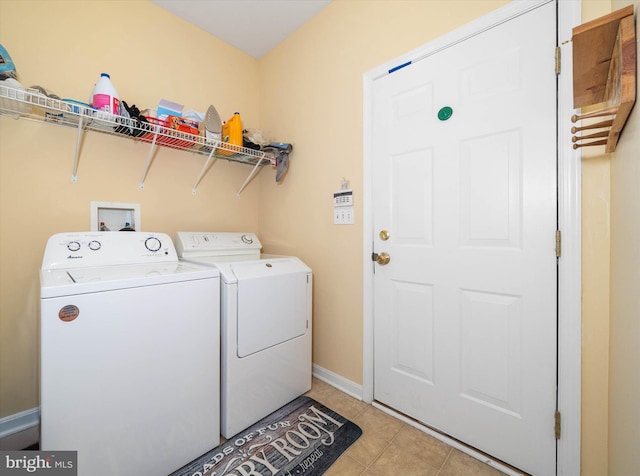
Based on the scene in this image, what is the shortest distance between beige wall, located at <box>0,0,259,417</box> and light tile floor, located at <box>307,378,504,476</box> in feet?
5.86

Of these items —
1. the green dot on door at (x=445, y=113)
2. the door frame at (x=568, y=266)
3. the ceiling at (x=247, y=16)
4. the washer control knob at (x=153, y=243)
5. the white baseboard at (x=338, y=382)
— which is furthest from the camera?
the ceiling at (x=247, y=16)

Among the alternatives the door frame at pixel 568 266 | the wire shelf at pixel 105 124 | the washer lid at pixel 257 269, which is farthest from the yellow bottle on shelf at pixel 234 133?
the door frame at pixel 568 266

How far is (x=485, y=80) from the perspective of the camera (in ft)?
4.21

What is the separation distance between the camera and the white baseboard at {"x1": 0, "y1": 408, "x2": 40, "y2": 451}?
1.39 m

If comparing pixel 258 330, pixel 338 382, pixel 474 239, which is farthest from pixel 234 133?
pixel 338 382

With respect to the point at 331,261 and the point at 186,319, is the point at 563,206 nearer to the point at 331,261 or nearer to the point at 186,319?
the point at 331,261

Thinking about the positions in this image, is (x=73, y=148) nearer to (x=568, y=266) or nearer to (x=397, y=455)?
(x=397, y=455)

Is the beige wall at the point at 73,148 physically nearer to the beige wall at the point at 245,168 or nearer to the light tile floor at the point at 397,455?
the beige wall at the point at 245,168

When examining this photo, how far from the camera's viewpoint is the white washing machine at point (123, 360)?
3.15 feet

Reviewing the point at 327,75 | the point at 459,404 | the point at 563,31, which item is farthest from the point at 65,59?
the point at 459,404

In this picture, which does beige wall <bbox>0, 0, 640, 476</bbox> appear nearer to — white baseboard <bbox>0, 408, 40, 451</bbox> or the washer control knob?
white baseboard <bbox>0, 408, 40, 451</bbox>

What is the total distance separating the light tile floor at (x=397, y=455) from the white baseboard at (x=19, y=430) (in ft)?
5.34

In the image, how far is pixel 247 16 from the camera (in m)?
2.00

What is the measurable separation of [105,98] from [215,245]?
1.03 m
